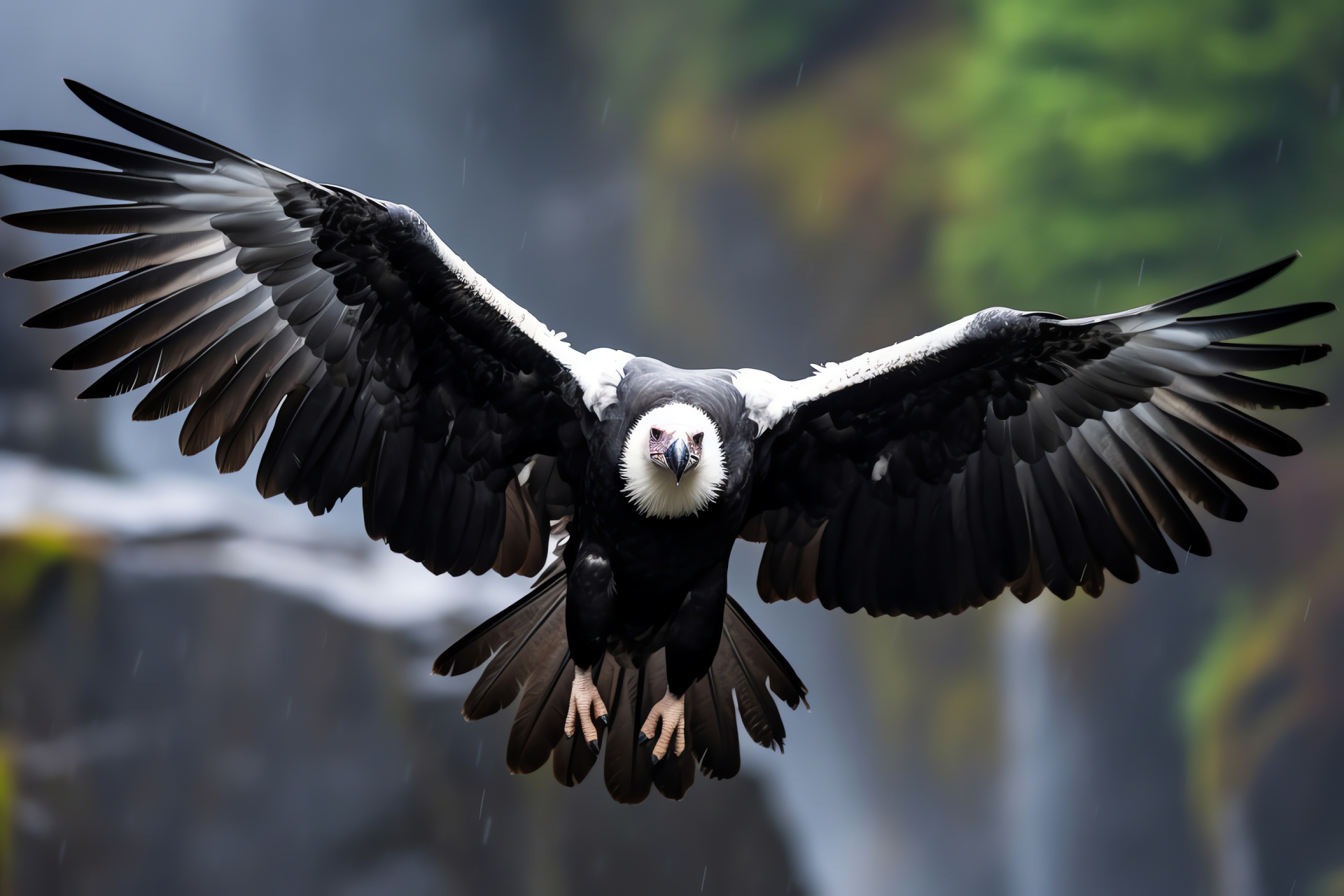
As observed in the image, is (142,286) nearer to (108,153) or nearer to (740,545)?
(108,153)

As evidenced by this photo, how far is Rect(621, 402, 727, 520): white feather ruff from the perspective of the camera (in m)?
2.92

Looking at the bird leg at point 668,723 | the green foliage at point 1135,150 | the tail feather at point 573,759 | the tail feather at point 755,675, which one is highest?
the green foliage at point 1135,150

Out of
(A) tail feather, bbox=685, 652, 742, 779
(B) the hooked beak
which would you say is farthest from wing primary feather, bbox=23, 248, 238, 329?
(A) tail feather, bbox=685, 652, 742, 779

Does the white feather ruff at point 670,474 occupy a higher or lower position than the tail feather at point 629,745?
higher

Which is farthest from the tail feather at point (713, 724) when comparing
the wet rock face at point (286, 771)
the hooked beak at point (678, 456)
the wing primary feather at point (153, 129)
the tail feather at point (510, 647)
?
the wet rock face at point (286, 771)

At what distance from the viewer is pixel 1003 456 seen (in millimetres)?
3496

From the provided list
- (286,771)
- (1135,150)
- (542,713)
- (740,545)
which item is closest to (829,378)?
(542,713)

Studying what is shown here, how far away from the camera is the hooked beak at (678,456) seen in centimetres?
276

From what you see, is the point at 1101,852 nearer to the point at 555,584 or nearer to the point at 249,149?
the point at 555,584

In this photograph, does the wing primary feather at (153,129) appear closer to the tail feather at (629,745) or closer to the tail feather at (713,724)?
the tail feather at (629,745)

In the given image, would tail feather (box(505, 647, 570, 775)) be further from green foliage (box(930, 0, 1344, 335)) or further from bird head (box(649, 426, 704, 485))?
green foliage (box(930, 0, 1344, 335))

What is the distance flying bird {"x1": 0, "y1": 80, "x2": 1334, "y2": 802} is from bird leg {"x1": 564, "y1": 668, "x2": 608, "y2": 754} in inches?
0.5

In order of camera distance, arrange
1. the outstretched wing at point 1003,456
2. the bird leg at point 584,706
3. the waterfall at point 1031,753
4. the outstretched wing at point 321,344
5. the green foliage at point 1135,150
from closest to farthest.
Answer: the outstretched wing at point 321,344 → the outstretched wing at point 1003,456 → the bird leg at point 584,706 → the green foliage at point 1135,150 → the waterfall at point 1031,753

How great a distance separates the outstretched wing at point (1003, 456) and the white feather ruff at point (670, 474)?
1.06 feet
